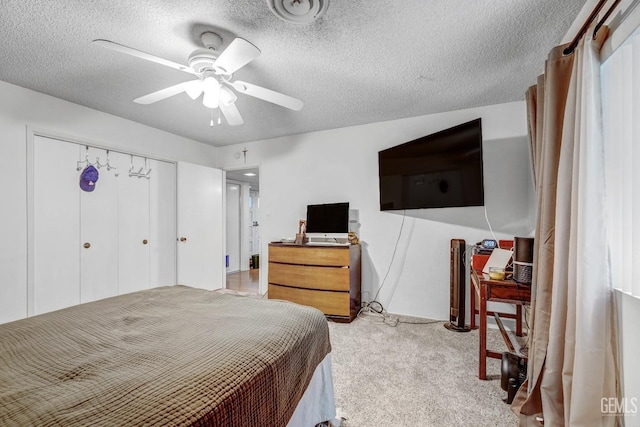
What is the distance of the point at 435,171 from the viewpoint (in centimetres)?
268

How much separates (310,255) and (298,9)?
89.5 inches

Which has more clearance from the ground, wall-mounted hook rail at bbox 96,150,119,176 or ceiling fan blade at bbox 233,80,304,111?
ceiling fan blade at bbox 233,80,304,111

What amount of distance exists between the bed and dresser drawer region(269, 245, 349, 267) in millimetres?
1478

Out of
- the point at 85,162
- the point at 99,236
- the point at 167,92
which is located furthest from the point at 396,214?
the point at 85,162

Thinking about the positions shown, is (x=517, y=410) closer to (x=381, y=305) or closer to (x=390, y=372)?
(x=390, y=372)

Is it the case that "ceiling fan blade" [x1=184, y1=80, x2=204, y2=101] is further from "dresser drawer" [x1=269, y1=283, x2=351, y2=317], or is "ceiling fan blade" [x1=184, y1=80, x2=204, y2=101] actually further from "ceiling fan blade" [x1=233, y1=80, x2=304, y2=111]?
"dresser drawer" [x1=269, y1=283, x2=351, y2=317]

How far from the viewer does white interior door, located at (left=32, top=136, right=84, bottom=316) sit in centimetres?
259

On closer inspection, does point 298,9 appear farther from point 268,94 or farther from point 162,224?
point 162,224

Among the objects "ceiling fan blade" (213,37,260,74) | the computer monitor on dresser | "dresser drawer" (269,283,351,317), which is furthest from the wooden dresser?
"ceiling fan blade" (213,37,260,74)

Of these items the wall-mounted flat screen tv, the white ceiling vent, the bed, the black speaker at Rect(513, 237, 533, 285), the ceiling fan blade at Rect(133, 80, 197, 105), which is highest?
the white ceiling vent

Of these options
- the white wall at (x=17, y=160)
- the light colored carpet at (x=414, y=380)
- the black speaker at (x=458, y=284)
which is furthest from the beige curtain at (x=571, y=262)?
the white wall at (x=17, y=160)

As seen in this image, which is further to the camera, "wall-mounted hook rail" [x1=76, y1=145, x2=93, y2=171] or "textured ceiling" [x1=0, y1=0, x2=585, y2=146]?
"wall-mounted hook rail" [x1=76, y1=145, x2=93, y2=171]

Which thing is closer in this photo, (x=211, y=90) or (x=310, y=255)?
(x=211, y=90)

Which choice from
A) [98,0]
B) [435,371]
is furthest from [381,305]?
[98,0]
